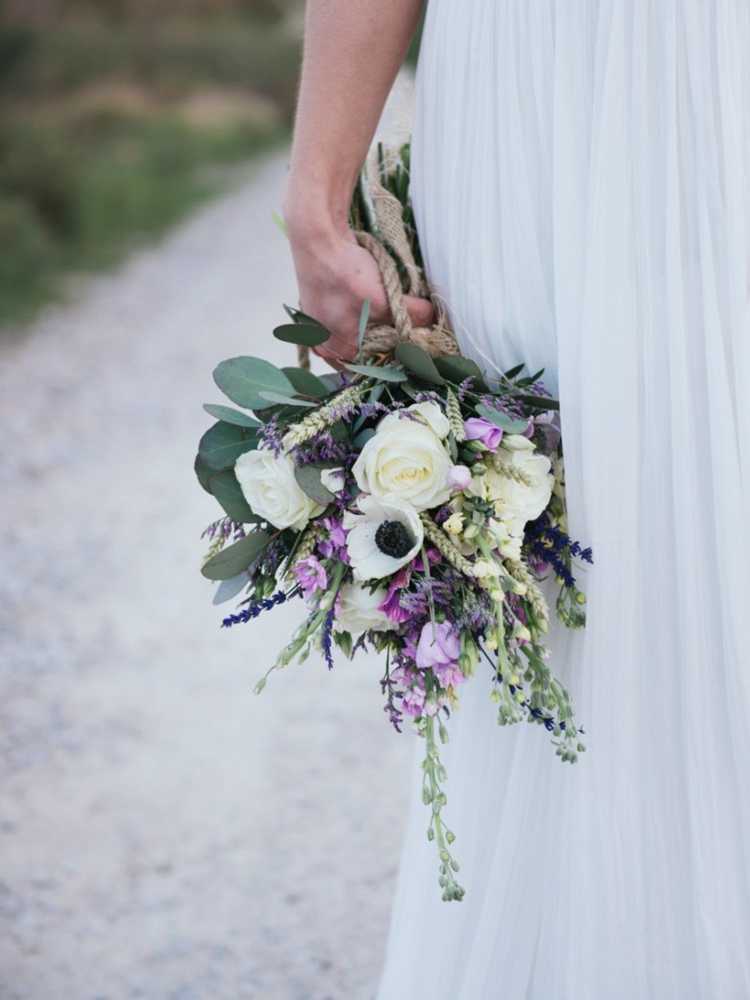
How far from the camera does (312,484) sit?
128cm

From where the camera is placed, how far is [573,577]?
1346mm

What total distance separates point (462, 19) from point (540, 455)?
19.8 inches

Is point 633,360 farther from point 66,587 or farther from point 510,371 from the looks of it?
point 66,587

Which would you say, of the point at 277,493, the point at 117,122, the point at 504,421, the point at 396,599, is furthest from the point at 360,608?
the point at 117,122

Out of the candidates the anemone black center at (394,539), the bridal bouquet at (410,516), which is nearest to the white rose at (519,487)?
the bridal bouquet at (410,516)

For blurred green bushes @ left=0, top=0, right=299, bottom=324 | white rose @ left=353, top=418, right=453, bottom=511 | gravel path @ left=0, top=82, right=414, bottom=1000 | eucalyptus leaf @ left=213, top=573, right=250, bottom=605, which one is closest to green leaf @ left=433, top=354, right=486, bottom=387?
white rose @ left=353, top=418, right=453, bottom=511

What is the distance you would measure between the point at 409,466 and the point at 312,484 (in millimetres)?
111

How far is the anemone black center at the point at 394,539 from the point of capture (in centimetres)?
122

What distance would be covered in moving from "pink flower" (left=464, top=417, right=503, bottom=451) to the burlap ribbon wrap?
0.51ft

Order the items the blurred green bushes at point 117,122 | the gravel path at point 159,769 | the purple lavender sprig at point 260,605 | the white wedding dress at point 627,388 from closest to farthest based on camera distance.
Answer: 1. the white wedding dress at point 627,388
2. the purple lavender sprig at point 260,605
3. the gravel path at point 159,769
4. the blurred green bushes at point 117,122

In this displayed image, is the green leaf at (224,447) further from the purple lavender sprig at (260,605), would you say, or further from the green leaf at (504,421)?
the green leaf at (504,421)

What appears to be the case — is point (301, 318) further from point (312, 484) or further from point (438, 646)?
point (438, 646)

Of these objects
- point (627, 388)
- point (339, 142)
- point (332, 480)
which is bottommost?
point (332, 480)

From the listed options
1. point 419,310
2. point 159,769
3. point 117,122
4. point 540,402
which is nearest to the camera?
point 540,402
